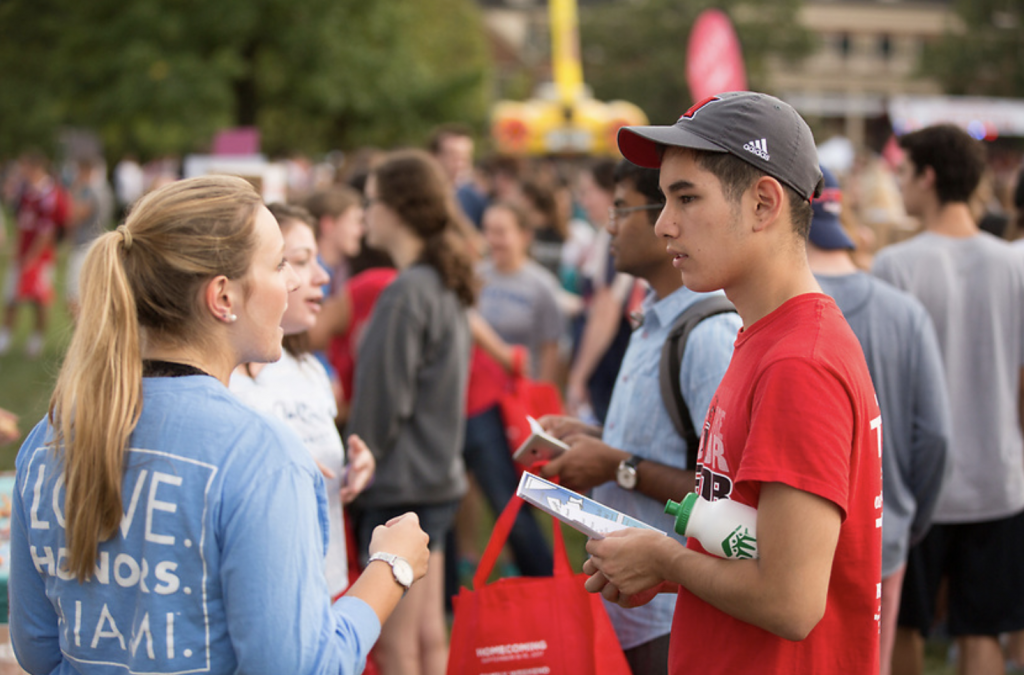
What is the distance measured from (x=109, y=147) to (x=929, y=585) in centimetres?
3043

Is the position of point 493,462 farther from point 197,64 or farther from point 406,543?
point 197,64

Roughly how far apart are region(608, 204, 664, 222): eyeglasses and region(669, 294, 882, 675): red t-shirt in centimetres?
95

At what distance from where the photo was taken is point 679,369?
2404mm

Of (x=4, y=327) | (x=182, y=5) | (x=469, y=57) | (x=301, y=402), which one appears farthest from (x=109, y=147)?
(x=301, y=402)

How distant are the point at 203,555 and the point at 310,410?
134cm

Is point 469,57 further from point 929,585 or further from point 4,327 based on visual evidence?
point 929,585

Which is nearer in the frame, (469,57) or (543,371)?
(543,371)

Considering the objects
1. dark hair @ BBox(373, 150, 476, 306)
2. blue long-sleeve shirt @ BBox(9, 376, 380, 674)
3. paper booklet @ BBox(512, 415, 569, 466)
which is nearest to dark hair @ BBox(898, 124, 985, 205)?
dark hair @ BBox(373, 150, 476, 306)

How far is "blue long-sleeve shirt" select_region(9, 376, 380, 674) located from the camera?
5.03 ft

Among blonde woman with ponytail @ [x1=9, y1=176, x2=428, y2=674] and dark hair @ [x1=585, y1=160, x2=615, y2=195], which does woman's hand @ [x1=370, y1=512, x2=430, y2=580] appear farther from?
dark hair @ [x1=585, y1=160, x2=615, y2=195]

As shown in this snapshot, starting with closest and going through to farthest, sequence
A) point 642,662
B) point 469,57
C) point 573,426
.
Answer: point 642,662, point 573,426, point 469,57

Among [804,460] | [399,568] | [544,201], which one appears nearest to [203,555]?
[399,568]

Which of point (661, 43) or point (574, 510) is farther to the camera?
point (661, 43)

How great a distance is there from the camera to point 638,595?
1952 millimetres
